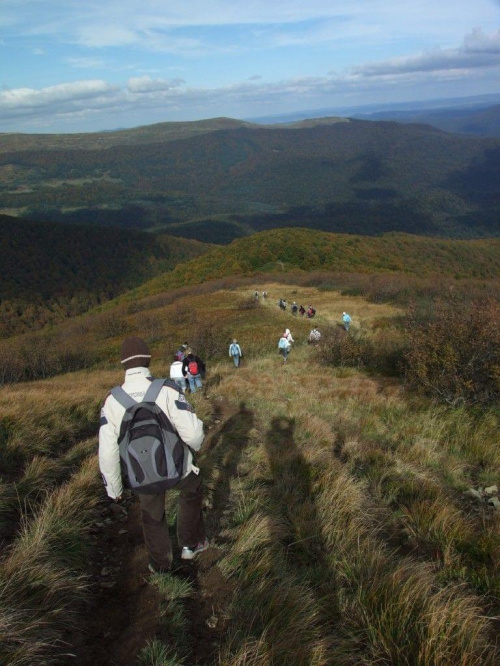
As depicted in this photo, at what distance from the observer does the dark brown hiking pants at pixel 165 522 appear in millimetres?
3076

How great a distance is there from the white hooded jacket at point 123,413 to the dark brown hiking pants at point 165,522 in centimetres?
31

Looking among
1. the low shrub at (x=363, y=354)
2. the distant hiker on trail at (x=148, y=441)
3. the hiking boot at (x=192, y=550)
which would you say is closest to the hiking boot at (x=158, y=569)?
the distant hiker on trail at (x=148, y=441)

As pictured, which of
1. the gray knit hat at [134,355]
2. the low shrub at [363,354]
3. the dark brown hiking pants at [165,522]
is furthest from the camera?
the low shrub at [363,354]

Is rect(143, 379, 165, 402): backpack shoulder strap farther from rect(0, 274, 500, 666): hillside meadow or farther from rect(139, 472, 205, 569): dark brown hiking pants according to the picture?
rect(0, 274, 500, 666): hillside meadow

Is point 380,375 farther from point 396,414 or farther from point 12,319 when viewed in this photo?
point 12,319

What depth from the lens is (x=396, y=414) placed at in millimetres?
7309

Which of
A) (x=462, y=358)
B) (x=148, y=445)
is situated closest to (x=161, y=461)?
(x=148, y=445)

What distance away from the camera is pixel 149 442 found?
284 centimetres

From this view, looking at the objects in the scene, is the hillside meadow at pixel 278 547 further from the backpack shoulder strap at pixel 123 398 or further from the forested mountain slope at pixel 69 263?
the forested mountain slope at pixel 69 263

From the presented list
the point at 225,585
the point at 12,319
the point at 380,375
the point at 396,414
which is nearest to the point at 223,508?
the point at 225,585

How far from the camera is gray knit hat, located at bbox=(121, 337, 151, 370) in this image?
9.75 feet

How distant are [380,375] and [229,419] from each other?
651 cm

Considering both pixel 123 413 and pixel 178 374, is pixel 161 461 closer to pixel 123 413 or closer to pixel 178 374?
pixel 123 413

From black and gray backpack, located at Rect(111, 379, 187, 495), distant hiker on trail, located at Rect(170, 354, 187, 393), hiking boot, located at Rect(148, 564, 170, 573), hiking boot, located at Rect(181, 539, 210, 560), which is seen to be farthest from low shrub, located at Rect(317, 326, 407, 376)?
black and gray backpack, located at Rect(111, 379, 187, 495)
